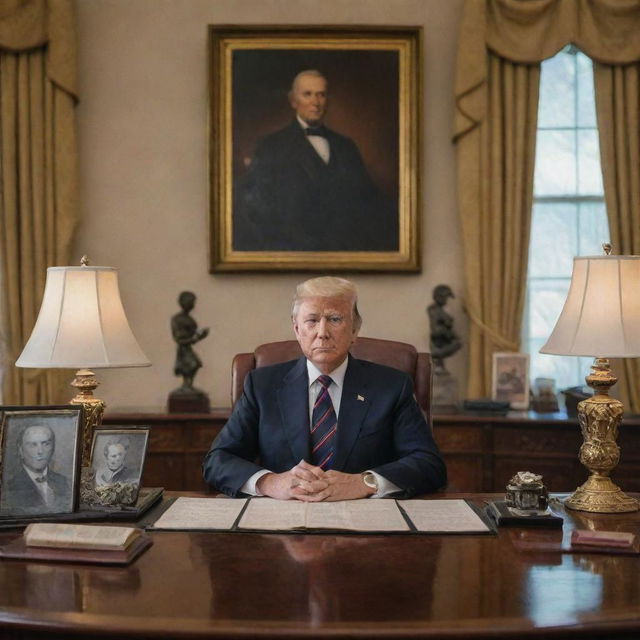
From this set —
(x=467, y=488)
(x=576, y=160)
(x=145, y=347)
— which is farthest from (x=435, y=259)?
(x=145, y=347)

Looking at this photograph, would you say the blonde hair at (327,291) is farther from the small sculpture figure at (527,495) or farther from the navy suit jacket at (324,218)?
the navy suit jacket at (324,218)

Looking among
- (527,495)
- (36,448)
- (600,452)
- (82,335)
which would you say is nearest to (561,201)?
(600,452)

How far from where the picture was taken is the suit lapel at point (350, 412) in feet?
9.95

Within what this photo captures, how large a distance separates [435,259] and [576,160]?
1.05 meters

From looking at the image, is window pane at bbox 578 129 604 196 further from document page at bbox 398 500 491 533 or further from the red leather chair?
document page at bbox 398 500 491 533

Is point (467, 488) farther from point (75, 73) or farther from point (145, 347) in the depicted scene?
point (75, 73)

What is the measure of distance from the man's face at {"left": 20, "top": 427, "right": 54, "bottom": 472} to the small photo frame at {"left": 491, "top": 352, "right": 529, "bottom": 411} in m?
3.06

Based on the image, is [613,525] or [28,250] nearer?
[613,525]

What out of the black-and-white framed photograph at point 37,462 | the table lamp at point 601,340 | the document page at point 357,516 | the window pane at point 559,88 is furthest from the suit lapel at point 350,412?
the window pane at point 559,88

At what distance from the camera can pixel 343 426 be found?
3.07m

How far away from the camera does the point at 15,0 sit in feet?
16.5

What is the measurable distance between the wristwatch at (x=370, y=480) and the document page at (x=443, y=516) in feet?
0.33

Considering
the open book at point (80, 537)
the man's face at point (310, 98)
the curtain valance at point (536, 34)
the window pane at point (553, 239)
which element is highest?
the curtain valance at point (536, 34)

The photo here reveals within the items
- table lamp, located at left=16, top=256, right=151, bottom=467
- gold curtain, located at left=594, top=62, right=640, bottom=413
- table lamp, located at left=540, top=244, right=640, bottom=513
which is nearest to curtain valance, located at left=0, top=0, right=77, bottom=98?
table lamp, located at left=16, top=256, right=151, bottom=467
